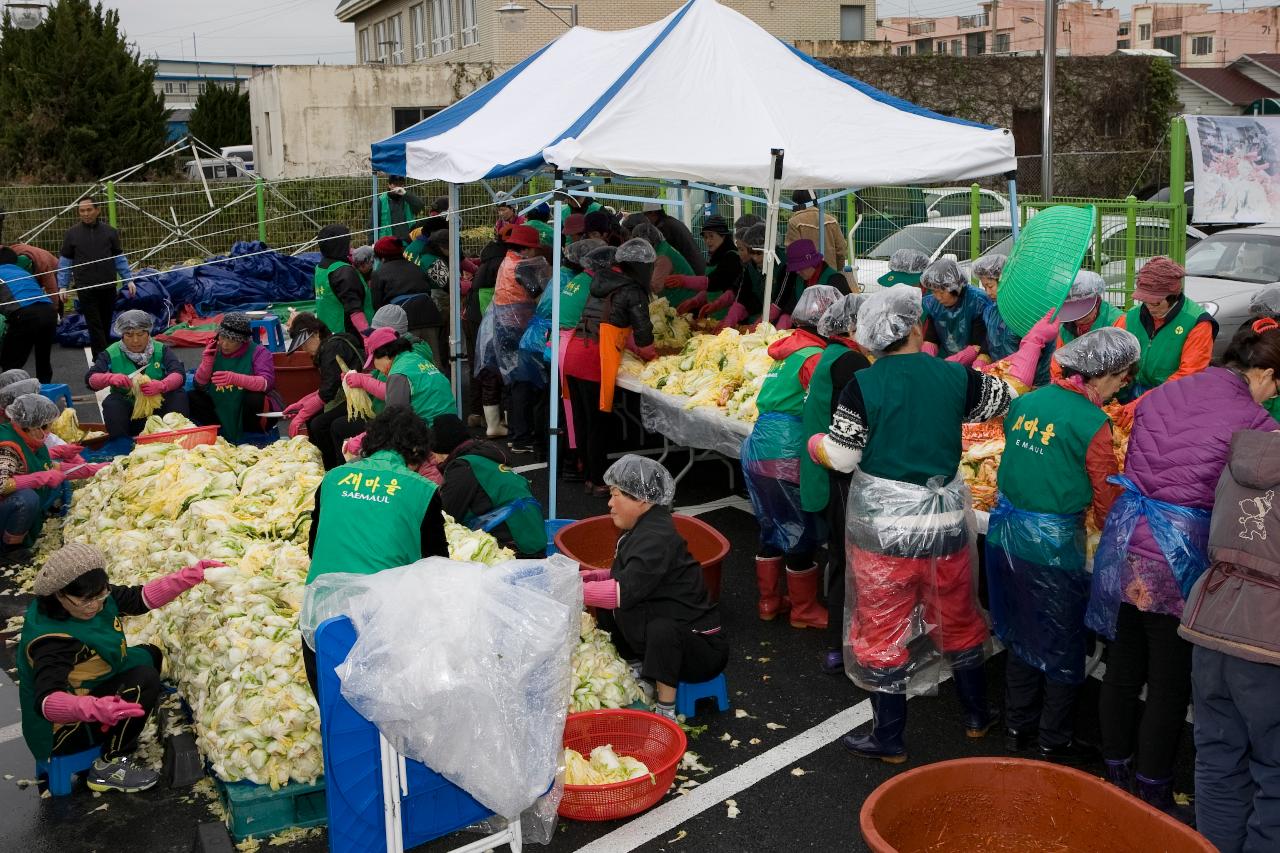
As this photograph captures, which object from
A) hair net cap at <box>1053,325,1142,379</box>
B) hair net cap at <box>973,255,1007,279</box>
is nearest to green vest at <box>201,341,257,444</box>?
hair net cap at <box>973,255,1007,279</box>

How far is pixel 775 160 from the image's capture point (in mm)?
7520

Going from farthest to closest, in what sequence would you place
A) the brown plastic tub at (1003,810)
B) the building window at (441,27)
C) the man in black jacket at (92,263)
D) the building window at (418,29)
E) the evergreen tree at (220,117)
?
the evergreen tree at (220,117) → the building window at (418,29) → the building window at (441,27) → the man in black jacket at (92,263) → the brown plastic tub at (1003,810)

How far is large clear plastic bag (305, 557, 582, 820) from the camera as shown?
3902 millimetres

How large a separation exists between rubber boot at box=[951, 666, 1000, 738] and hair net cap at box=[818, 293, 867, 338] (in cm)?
170

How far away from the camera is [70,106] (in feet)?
88.9

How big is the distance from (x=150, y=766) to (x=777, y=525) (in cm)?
325

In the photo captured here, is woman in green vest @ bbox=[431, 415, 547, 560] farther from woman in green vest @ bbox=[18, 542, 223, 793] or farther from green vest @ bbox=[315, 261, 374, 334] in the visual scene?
green vest @ bbox=[315, 261, 374, 334]

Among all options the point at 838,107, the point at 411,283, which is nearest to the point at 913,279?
the point at 838,107

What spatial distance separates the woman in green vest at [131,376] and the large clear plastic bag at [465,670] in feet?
17.4

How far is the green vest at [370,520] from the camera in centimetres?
453

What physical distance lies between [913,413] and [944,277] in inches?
119

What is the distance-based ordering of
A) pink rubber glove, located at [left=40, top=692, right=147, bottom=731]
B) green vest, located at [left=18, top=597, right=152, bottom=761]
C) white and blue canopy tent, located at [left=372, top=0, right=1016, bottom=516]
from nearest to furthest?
pink rubber glove, located at [left=40, top=692, right=147, bottom=731] < green vest, located at [left=18, top=597, right=152, bottom=761] < white and blue canopy tent, located at [left=372, top=0, right=1016, bottom=516]

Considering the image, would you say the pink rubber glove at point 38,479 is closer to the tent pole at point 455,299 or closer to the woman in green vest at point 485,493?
the woman in green vest at point 485,493

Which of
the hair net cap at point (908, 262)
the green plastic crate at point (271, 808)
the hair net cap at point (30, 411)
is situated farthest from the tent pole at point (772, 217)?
the hair net cap at point (30, 411)
